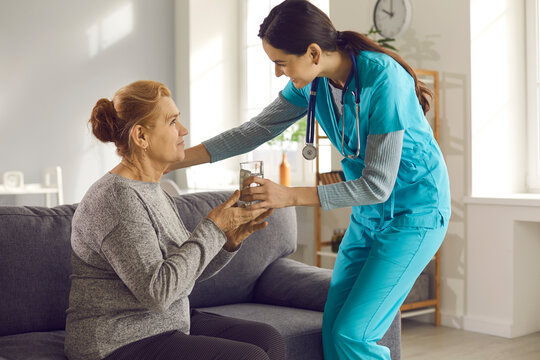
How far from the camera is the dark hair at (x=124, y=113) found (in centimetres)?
169

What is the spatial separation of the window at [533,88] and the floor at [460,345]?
95cm

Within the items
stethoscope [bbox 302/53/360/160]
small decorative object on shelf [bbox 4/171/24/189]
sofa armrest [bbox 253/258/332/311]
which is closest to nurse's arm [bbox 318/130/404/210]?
stethoscope [bbox 302/53/360/160]

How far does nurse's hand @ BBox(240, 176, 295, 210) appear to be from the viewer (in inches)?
66.1

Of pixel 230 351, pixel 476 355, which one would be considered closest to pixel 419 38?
pixel 476 355

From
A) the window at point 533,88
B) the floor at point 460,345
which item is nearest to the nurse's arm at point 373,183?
the floor at point 460,345

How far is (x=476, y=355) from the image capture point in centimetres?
329

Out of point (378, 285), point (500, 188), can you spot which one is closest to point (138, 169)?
point (378, 285)

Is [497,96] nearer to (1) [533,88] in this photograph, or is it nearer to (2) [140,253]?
(1) [533,88]

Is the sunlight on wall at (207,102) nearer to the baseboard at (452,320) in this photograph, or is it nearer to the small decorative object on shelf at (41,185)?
the small decorative object on shelf at (41,185)

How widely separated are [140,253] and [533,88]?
3112 mm

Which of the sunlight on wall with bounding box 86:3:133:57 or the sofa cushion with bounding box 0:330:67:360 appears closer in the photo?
the sofa cushion with bounding box 0:330:67:360

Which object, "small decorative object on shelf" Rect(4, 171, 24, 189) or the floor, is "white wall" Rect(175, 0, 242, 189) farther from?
the floor

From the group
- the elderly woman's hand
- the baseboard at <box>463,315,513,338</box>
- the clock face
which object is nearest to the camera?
the elderly woman's hand

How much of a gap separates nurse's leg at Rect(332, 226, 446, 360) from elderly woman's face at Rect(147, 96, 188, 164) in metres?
0.60
